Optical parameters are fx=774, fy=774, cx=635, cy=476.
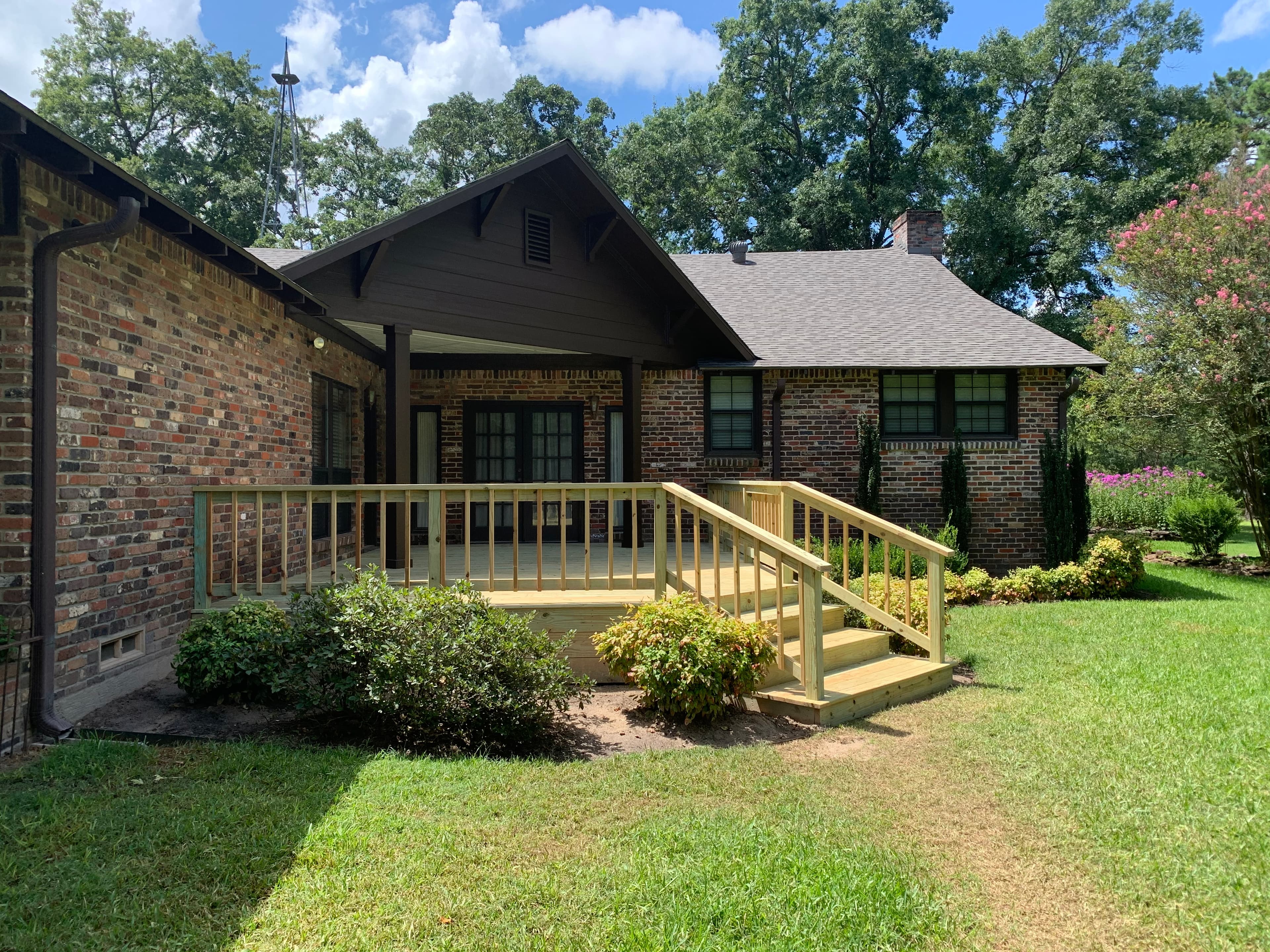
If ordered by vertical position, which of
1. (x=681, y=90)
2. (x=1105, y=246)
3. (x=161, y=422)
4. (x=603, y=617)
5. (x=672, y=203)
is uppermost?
(x=681, y=90)

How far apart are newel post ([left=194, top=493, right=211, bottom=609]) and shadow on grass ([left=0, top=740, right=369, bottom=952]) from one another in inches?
65.9

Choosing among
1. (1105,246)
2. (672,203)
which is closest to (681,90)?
(672,203)

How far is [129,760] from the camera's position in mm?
3949

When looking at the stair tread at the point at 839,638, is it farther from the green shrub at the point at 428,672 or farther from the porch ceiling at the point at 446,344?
the porch ceiling at the point at 446,344

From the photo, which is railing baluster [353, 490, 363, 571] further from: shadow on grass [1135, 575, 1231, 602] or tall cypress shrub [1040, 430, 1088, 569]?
shadow on grass [1135, 575, 1231, 602]

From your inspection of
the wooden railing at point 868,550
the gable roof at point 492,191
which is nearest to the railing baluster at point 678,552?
the wooden railing at point 868,550

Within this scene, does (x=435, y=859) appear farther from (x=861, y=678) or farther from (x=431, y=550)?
(x=861, y=678)

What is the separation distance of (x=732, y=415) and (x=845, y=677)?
625 centimetres

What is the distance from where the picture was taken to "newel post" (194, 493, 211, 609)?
5.69 metres

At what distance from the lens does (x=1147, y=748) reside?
4418 mm

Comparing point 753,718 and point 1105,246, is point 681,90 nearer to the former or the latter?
point 1105,246

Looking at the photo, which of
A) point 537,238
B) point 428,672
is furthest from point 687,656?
point 537,238

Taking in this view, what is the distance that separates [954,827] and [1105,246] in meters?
24.3

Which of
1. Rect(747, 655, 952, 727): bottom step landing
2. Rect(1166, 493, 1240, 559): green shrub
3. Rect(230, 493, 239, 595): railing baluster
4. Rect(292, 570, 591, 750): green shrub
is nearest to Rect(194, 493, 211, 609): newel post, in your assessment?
Rect(230, 493, 239, 595): railing baluster
